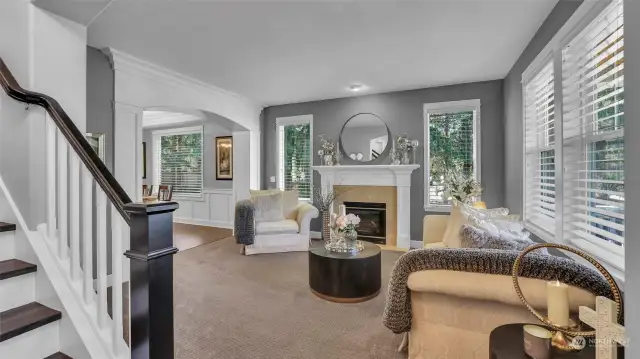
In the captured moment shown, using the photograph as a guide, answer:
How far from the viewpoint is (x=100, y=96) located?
10.6ft

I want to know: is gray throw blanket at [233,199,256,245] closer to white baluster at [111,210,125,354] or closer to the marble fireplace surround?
the marble fireplace surround

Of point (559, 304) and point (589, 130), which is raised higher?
point (589, 130)

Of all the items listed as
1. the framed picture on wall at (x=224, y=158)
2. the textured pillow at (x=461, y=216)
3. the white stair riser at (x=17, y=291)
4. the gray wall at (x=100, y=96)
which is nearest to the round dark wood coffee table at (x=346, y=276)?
the textured pillow at (x=461, y=216)

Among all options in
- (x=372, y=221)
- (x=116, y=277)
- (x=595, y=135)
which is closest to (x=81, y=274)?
(x=116, y=277)

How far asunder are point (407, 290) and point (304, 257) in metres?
2.79

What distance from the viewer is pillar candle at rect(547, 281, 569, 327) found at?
3.52 feet

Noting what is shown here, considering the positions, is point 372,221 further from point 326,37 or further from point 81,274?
point 81,274

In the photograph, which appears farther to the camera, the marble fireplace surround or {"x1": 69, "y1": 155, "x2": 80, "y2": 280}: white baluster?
the marble fireplace surround

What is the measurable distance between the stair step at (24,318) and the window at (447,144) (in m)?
4.46

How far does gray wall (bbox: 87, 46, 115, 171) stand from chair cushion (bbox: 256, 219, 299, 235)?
6.51 feet

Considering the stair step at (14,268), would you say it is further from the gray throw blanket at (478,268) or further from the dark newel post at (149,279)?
the gray throw blanket at (478,268)

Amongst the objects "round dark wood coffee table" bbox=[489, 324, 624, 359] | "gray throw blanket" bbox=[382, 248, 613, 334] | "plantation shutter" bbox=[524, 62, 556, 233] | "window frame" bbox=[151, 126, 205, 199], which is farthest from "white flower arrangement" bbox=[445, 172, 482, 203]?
"window frame" bbox=[151, 126, 205, 199]

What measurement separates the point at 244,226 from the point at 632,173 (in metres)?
4.15

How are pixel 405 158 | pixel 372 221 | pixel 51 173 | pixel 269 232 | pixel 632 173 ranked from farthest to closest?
1. pixel 372 221
2. pixel 405 158
3. pixel 269 232
4. pixel 51 173
5. pixel 632 173
